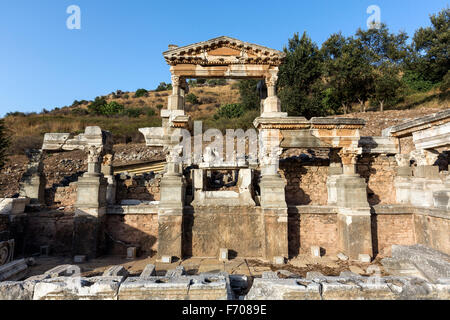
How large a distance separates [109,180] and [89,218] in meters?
1.95

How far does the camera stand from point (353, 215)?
7.89 metres

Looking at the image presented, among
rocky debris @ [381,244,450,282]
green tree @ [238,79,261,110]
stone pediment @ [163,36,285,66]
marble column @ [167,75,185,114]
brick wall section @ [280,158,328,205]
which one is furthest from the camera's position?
green tree @ [238,79,261,110]

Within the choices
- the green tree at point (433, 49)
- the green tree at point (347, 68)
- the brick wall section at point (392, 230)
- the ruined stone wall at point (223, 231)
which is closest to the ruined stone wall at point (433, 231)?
the brick wall section at point (392, 230)

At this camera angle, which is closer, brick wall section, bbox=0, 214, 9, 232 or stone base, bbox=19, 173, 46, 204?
brick wall section, bbox=0, 214, 9, 232

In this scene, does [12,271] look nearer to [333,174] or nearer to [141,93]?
[333,174]

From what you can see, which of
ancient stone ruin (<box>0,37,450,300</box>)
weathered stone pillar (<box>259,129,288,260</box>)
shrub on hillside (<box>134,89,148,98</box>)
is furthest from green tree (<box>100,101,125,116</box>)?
weathered stone pillar (<box>259,129,288,260</box>)

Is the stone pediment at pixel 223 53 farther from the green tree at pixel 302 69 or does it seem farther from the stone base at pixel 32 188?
the green tree at pixel 302 69

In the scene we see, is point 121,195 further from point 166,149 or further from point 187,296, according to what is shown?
point 187,296

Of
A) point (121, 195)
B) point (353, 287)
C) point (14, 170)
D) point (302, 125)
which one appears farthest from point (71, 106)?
point (353, 287)

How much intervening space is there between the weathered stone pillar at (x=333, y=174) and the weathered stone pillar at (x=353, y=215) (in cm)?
55

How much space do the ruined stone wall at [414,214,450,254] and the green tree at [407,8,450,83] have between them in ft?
100

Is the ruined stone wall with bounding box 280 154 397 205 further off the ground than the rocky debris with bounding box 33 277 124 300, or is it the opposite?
the ruined stone wall with bounding box 280 154 397 205

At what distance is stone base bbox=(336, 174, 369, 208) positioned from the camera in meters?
8.02

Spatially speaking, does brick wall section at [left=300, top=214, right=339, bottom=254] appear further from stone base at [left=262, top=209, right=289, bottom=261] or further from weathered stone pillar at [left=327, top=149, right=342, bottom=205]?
stone base at [left=262, top=209, right=289, bottom=261]
